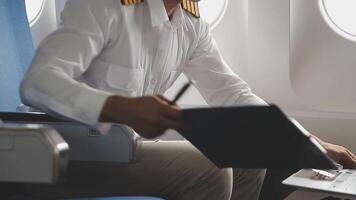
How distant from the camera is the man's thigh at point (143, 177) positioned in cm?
139

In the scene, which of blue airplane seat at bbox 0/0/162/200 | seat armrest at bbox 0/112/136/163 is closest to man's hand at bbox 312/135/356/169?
seat armrest at bbox 0/112/136/163

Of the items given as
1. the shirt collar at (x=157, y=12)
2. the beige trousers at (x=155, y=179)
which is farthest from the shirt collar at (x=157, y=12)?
the beige trousers at (x=155, y=179)

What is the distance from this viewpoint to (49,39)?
4.00 ft

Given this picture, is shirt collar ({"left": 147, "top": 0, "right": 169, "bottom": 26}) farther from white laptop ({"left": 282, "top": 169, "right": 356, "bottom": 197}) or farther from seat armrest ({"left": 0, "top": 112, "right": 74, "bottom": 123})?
white laptop ({"left": 282, "top": 169, "right": 356, "bottom": 197})

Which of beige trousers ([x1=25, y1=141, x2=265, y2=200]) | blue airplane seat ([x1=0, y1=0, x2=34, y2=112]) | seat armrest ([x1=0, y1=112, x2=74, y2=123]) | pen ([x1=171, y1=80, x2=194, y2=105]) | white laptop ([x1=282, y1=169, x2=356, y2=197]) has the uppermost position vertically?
pen ([x1=171, y1=80, x2=194, y2=105])

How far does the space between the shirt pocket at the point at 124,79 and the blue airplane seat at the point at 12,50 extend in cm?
32

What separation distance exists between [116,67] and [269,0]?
1003mm

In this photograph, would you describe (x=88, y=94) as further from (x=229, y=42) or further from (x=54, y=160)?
(x=229, y=42)

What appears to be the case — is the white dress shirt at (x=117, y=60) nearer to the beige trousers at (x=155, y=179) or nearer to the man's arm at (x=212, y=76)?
the man's arm at (x=212, y=76)

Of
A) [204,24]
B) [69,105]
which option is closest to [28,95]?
[69,105]

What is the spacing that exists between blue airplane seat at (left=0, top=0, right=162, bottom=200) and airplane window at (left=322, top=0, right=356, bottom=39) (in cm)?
122

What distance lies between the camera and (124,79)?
1.48 meters

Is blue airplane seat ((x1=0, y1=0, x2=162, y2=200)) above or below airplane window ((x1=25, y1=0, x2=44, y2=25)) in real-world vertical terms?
above

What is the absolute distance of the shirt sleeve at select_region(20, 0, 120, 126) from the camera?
1097 millimetres
